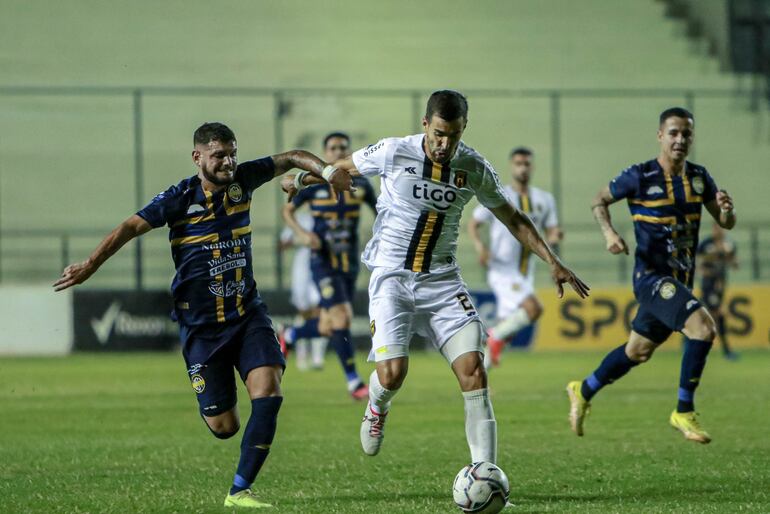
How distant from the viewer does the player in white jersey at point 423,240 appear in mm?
7223

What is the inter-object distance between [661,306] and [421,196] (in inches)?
107

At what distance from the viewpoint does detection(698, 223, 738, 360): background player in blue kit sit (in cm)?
1920

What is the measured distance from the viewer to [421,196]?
24.0ft

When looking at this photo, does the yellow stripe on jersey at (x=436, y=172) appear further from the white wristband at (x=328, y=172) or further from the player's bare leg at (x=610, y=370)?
the player's bare leg at (x=610, y=370)

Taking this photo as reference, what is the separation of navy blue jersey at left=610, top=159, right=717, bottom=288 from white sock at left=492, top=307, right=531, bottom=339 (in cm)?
556

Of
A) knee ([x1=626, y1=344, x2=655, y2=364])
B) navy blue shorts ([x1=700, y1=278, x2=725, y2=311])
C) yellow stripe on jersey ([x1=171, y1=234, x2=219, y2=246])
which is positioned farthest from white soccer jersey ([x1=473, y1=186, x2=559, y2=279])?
yellow stripe on jersey ([x1=171, y1=234, x2=219, y2=246])

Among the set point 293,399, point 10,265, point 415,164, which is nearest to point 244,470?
point 415,164

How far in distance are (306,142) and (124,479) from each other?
16.9 metres

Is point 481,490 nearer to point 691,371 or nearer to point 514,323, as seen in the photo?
point 691,371

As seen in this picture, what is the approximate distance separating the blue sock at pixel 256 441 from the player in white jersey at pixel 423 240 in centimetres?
74

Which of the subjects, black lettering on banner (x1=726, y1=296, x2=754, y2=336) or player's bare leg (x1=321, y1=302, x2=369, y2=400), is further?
black lettering on banner (x1=726, y1=296, x2=754, y2=336)

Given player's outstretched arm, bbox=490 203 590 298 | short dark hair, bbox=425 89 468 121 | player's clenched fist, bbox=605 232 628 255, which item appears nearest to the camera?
short dark hair, bbox=425 89 468 121

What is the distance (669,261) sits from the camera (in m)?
9.45

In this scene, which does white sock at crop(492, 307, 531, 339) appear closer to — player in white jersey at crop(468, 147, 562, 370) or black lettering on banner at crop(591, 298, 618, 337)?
player in white jersey at crop(468, 147, 562, 370)
